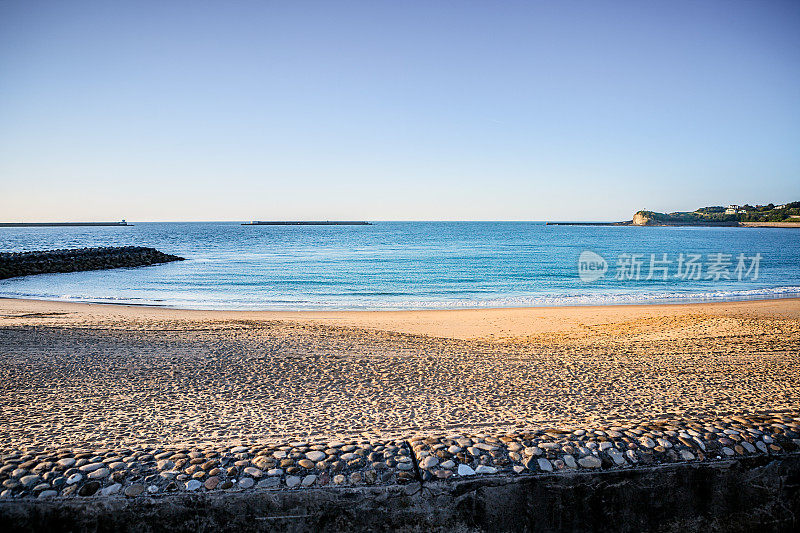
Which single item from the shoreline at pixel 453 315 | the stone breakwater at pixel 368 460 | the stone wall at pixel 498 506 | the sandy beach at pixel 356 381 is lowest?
the shoreline at pixel 453 315

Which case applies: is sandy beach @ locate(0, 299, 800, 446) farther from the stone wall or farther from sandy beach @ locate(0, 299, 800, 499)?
the stone wall

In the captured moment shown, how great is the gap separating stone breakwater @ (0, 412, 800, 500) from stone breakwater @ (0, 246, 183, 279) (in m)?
35.4

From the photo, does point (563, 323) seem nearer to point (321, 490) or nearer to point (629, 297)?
point (629, 297)

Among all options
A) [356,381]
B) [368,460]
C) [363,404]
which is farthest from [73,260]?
[368,460]

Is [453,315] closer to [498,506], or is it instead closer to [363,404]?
[363,404]

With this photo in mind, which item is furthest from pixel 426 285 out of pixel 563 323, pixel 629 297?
pixel 563 323

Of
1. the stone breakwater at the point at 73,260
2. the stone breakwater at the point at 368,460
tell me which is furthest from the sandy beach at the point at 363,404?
the stone breakwater at the point at 73,260

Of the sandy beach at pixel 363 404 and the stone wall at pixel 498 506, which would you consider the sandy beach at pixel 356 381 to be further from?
the stone wall at pixel 498 506

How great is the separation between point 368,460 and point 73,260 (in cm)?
4272

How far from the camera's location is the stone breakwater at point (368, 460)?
3.06 metres

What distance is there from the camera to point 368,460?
3.36m

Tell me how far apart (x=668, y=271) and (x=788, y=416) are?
37039 mm

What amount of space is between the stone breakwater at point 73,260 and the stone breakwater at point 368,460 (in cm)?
3535

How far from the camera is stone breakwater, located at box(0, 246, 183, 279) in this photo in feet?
111
